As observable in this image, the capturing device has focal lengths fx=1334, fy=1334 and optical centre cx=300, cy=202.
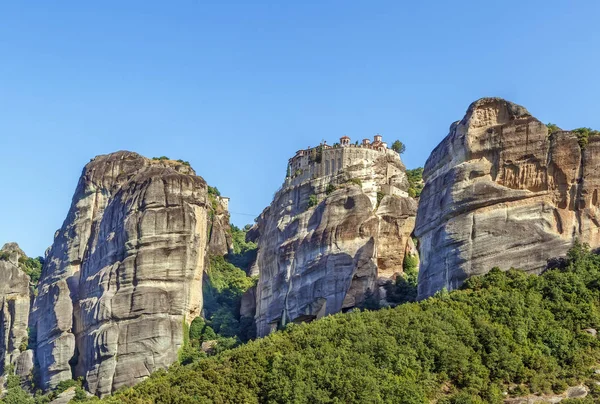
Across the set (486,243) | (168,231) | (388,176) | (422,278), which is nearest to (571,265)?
(486,243)

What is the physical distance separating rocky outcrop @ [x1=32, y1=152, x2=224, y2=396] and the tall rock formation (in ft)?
16.4

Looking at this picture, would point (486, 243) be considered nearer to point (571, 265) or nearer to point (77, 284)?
point (571, 265)

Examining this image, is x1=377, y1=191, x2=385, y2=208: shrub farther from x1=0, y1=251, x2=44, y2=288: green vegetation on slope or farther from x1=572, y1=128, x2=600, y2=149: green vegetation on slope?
x1=0, y1=251, x2=44, y2=288: green vegetation on slope

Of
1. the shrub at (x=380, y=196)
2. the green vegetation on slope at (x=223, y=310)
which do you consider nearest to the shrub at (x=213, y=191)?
the green vegetation on slope at (x=223, y=310)

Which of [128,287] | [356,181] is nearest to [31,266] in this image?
[128,287]

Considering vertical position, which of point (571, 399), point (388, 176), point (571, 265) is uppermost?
point (388, 176)

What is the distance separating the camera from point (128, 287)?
256 feet

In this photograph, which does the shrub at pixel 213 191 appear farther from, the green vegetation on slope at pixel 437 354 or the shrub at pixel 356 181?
the green vegetation on slope at pixel 437 354

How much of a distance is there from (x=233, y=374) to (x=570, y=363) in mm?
13777

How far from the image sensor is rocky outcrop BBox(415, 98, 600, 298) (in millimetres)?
59031

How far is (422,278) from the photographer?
6306 centimetres

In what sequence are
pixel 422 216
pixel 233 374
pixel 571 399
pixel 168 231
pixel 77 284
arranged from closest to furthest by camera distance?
pixel 571 399 → pixel 233 374 → pixel 422 216 → pixel 168 231 → pixel 77 284

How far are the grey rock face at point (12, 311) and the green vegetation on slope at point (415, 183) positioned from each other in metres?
27.1

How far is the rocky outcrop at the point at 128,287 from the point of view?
2990 inches
